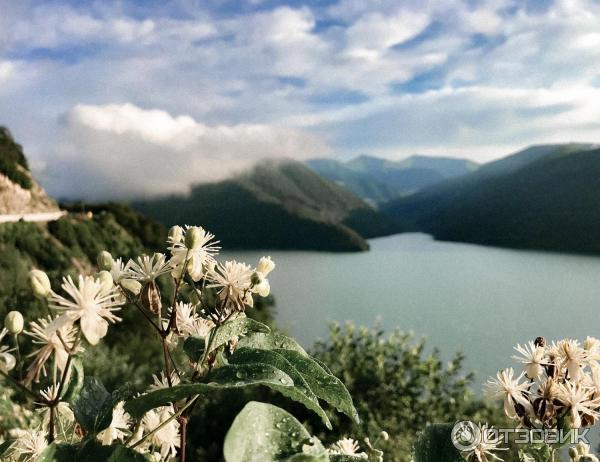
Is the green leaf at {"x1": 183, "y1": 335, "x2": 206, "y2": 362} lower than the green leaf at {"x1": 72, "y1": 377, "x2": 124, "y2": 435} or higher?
higher

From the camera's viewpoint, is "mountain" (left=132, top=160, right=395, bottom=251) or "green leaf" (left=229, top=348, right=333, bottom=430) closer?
"green leaf" (left=229, top=348, right=333, bottom=430)

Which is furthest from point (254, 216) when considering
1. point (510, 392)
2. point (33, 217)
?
point (510, 392)

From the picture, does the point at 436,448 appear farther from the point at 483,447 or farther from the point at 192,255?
the point at 192,255

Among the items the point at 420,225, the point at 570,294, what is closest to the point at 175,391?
the point at 570,294

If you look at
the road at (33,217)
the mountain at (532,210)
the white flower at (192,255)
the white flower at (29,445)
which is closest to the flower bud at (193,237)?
the white flower at (192,255)

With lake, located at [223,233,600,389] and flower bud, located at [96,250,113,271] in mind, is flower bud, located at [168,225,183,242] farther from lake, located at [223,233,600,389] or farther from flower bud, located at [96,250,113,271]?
lake, located at [223,233,600,389]

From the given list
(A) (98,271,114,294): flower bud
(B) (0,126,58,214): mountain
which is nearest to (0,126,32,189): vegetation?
(B) (0,126,58,214): mountain

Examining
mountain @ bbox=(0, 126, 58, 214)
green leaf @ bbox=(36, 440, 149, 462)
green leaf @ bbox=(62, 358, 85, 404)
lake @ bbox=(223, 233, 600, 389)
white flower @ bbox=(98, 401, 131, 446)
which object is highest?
mountain @ bbox=(0, 126, 58, 214)

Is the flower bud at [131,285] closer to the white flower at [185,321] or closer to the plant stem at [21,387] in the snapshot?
the white flower at [185,321]
